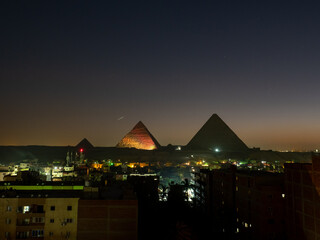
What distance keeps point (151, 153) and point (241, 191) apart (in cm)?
7578

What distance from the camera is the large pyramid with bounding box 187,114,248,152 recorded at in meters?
113

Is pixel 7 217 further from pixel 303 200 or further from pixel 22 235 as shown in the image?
pixel 303 200

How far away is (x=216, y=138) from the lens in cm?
11431

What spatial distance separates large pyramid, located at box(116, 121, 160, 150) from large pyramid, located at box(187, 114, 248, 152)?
17202 millimetres

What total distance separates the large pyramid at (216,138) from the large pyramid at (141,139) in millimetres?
17202

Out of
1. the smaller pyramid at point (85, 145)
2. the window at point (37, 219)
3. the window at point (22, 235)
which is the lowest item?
the window at point (22, 235)

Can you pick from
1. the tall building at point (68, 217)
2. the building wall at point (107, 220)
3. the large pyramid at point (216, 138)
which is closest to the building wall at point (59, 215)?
the tall building at point (68, 217)

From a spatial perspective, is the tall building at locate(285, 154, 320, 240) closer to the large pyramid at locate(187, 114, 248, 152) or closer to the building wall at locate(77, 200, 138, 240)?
the building wall at locate(77, 200, 138, 240)

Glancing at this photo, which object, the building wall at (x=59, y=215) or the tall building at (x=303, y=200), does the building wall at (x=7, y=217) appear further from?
the tall building at (x=303, y=200)

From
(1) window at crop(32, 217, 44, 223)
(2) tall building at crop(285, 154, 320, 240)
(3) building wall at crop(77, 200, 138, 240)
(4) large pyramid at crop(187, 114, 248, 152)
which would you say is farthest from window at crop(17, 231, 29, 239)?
(4) large pyramid at crop(187, 114, 248, 152)

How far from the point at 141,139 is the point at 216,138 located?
3004 centimetres

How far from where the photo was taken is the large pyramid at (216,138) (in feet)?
370

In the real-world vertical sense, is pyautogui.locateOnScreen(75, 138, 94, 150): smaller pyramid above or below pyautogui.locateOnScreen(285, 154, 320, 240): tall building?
above

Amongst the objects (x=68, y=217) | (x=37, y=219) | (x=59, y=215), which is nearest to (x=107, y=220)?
(x=68, y=217)
